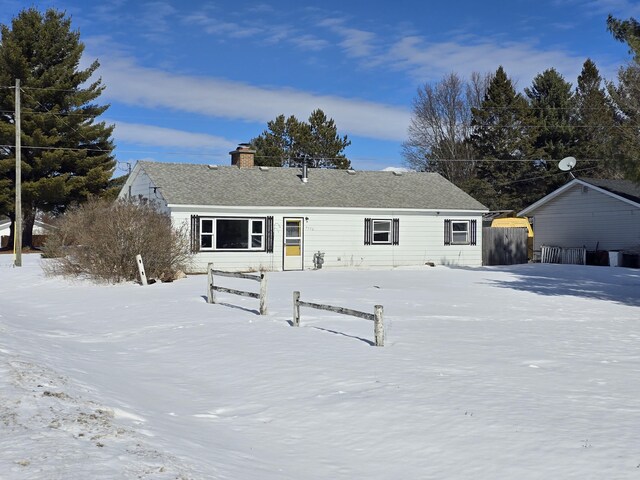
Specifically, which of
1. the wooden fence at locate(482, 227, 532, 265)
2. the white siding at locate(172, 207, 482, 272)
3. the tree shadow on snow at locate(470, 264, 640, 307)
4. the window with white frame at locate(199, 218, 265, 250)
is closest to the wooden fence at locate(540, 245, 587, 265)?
the wooden fence at locate(482, 227, 532, 265)

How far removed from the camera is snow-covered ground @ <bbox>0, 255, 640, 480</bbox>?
609 cm

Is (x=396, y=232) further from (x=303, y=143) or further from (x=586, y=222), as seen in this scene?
(x=303, y=143)

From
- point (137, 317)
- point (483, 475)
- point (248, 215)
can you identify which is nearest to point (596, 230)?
point (248, 215)

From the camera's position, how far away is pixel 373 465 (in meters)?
6.41

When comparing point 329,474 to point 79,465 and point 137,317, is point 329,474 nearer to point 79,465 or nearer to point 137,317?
point 79,465

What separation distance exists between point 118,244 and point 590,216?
2475cm

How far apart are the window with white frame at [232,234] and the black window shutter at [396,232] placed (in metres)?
6.55

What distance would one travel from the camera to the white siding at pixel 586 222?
109ft

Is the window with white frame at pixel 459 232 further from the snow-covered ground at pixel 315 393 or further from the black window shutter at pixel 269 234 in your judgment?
the snow-covered ground at pixel 315 393

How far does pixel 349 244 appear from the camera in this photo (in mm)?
31234

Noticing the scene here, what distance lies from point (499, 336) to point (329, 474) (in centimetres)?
775

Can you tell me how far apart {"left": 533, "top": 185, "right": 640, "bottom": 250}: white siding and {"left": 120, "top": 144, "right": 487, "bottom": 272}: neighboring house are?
595 centimetres

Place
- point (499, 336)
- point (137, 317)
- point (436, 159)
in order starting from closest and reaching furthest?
point (499, 336) → point (137, 317) → point (436, 159)

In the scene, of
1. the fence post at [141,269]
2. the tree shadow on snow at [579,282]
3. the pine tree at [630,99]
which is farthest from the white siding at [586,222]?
the fence post at [141,269]
